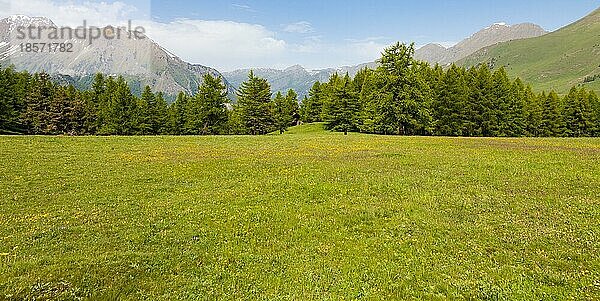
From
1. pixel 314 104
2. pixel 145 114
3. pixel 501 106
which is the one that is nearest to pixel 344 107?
pixel 501 106

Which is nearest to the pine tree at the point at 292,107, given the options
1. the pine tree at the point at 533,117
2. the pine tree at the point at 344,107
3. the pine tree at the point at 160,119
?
the pine tree at the point at 344,107

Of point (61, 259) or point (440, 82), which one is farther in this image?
point (440, 82)

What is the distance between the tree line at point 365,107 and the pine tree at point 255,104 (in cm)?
21

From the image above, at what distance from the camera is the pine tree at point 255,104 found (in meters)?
80.1

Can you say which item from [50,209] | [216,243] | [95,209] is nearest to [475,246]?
[216,243]

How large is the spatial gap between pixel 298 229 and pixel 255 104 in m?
68.3

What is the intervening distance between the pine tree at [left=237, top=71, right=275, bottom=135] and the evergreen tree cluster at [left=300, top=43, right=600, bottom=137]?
13218mm

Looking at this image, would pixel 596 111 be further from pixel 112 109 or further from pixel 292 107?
pixel 112 109

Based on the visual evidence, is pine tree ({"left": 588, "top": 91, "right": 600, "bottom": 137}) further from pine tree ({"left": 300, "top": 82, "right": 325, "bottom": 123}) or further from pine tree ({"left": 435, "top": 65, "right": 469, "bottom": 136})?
pine tree ({"left": 300, "top": 82, "right": 325, "bottom": 123})

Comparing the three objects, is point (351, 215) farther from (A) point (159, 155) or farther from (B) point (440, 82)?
(B) point (440, 82)

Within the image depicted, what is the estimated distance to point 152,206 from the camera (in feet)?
53.0

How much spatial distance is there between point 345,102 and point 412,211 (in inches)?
2459

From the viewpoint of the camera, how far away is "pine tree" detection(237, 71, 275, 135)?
263ft

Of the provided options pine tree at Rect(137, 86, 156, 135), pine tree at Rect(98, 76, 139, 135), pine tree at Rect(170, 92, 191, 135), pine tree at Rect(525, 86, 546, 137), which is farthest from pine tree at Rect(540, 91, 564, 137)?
pine tree at Rect(98, 76, 139, 135)
